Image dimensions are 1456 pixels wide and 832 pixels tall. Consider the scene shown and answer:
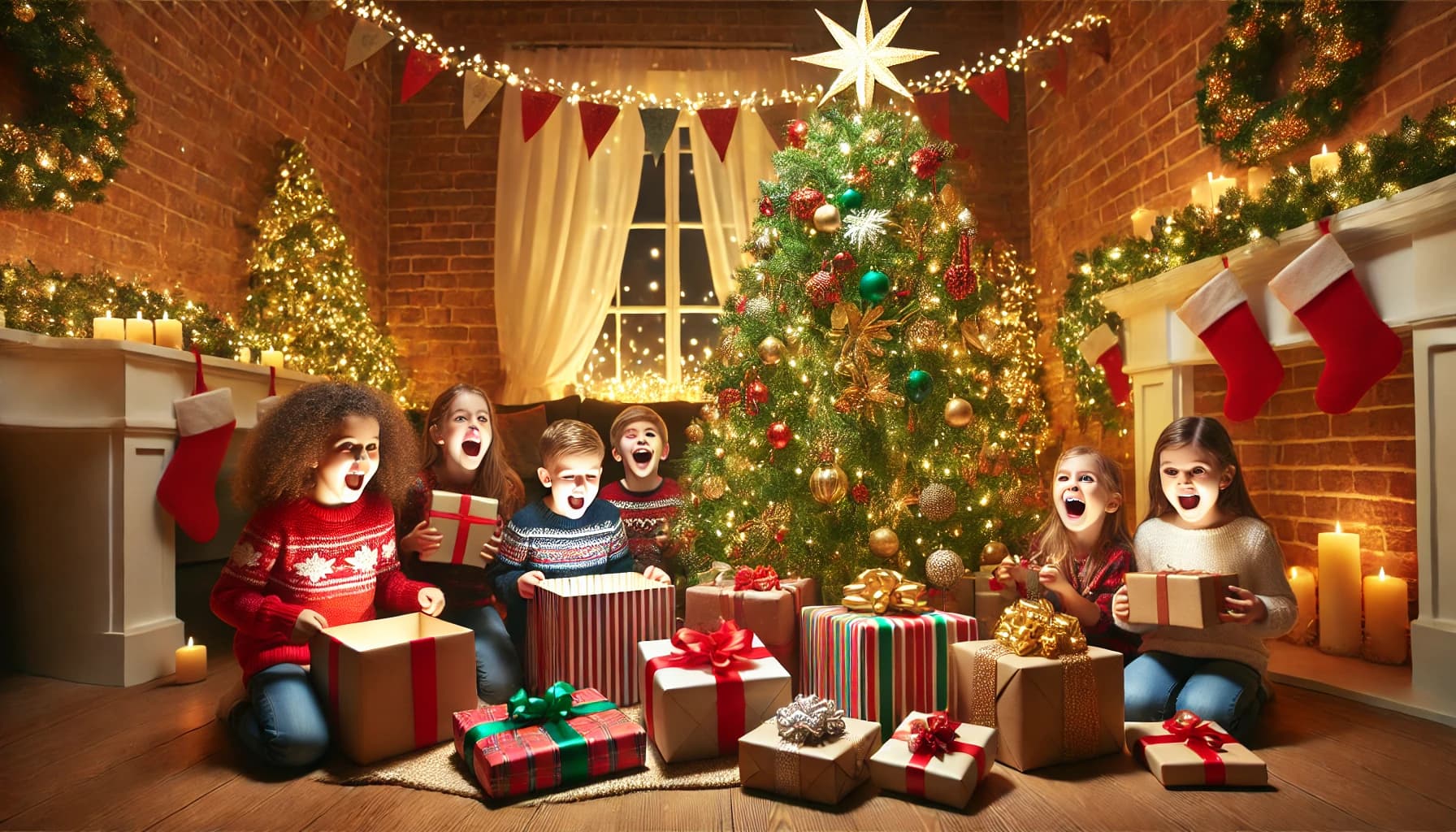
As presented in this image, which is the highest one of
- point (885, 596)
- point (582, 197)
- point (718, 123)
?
point (718, 123)

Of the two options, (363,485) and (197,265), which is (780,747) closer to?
(363,485)

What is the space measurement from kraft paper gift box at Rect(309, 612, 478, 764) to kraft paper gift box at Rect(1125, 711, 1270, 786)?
1623mm

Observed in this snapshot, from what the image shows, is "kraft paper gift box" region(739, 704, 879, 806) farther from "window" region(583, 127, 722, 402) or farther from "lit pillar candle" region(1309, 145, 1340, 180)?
"window" region(583, 127, 722, 402)

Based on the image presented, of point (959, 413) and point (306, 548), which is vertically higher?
point (959, 413)

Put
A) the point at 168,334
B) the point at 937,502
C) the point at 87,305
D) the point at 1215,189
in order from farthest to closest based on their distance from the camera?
A: the point at 1215,189, the point at 87,305, the point at 168,334, the point at 937,502

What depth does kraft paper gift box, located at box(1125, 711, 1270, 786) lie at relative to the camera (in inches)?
73.7

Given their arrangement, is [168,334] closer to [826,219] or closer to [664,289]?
[826,219]

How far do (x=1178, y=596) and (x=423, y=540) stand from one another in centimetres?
207

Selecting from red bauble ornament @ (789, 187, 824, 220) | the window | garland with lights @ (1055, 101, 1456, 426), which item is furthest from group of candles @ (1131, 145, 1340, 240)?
the window

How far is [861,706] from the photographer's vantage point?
2.20 meters

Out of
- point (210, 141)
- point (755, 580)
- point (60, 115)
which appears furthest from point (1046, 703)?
point (210, 141)

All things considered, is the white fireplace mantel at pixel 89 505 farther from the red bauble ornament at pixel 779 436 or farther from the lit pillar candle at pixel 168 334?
the red bauble ornament at pixel 779 436

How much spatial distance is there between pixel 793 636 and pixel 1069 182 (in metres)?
3.95

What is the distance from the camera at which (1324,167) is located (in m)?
2.74
